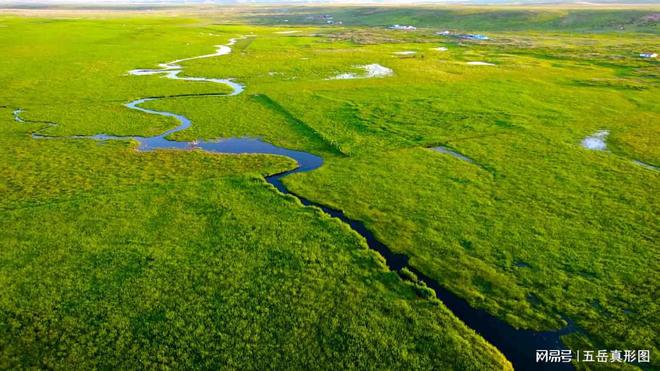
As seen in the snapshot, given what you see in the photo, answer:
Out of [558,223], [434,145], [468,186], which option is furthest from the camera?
[434,145]

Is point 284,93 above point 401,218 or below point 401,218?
above

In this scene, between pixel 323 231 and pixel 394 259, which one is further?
pixel 323 231

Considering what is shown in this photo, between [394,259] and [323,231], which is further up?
[323,231]

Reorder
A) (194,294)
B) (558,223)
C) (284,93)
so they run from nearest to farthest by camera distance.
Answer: (194,294) < (558,223) < (284,93)

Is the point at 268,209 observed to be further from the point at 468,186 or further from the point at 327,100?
the point at 327,100

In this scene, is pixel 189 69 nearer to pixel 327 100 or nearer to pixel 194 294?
pixel 327 100

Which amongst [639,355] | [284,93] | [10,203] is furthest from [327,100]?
[639,355]

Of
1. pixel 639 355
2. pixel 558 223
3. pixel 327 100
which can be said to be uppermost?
pixel 327 100

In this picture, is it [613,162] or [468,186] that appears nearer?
[468,186]
